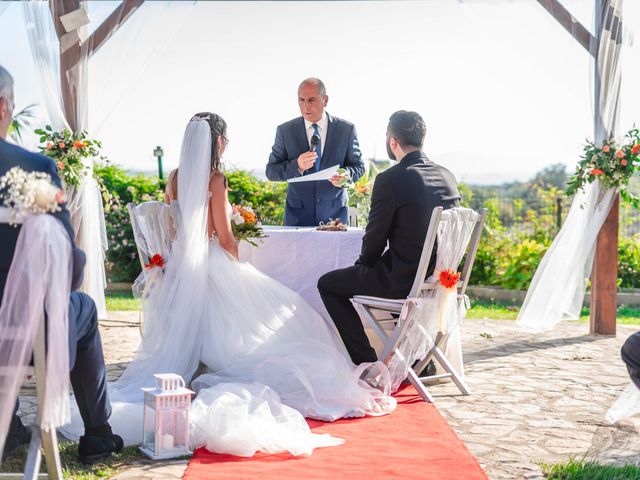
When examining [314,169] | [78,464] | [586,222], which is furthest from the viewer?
[586,222]

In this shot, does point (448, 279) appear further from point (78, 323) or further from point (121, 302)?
point (121, 302)

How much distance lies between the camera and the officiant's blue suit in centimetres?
620

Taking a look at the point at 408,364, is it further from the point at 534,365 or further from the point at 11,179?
the point at 11,179

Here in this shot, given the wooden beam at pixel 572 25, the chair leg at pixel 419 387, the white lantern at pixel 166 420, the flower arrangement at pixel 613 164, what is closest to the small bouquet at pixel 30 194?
the white lantern at pixel 166 420

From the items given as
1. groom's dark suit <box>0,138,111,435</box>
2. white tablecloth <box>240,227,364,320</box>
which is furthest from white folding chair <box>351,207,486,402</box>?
groom's dark suit <box>0,138,111,435</box>

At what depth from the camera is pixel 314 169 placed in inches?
248

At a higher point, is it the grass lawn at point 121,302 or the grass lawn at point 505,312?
the grass lawn at point 121,302

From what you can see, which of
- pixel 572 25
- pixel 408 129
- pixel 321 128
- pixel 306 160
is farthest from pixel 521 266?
pixel 408 129

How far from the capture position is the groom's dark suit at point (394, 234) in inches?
187

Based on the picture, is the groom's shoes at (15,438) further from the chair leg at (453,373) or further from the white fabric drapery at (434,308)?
the chair leg at (453,373)

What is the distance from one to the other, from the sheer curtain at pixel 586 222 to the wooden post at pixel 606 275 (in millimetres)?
101

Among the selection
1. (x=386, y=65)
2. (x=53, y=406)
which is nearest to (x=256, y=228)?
(x=53, y=406)

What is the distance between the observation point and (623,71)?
7.18m

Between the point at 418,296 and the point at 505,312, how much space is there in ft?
14.9
